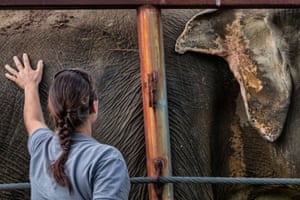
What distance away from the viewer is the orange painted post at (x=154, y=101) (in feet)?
8.58

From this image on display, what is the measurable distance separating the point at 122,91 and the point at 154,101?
0.64 m

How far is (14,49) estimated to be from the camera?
131 inches

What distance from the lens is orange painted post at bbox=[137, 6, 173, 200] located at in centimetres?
262

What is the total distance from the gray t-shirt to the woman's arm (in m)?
0.30

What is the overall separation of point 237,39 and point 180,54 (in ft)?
0.92

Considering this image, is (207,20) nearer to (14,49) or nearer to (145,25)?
(145,25)

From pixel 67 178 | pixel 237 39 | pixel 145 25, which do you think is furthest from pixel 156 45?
pixel 67 178

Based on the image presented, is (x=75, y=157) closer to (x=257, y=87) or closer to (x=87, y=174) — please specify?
(x=87, y=174)

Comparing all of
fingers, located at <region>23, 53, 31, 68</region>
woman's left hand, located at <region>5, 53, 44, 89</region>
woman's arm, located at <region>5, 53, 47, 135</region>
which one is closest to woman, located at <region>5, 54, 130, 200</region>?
woman's arm, located at <region>5, 53, 47, 135</region>


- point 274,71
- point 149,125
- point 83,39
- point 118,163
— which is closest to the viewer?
point 118,163

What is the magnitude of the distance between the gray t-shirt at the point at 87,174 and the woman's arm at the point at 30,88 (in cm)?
30

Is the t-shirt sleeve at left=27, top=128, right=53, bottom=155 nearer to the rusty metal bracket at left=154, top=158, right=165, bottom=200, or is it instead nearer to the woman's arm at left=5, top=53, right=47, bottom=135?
the woman's arm at left=5, top=53, right=47, bottom=135

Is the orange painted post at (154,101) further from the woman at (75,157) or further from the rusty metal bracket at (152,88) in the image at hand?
the woman at (75,157)

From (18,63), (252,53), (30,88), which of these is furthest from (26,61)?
(252,53)
